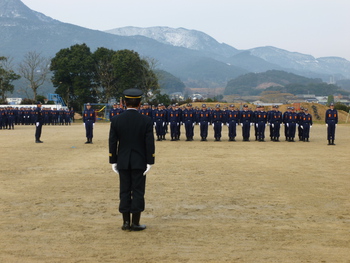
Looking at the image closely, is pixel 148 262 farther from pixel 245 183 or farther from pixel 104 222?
pixel 245 183

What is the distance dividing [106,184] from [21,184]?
1940 millimetres

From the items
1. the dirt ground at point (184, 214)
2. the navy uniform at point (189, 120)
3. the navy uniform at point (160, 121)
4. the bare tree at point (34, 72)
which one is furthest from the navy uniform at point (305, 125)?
the bare tree at point (34, 72)

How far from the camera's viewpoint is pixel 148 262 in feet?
16.6

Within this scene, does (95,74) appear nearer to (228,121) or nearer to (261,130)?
(228,121)

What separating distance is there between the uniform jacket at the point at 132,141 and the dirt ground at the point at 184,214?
3.24 ft

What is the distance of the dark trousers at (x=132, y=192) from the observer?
6.48 metres

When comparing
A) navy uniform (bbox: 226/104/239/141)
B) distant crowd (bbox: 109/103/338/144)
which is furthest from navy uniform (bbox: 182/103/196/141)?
navy uniform (bbox: 226/104/239/141)

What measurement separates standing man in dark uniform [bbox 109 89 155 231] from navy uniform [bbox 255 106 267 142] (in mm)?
18581

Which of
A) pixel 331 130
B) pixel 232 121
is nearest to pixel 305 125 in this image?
pixel 331 130

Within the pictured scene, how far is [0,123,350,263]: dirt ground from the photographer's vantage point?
543cm

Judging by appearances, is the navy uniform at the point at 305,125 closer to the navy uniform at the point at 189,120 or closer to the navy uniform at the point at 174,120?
the navy uniform at the point at 189,120

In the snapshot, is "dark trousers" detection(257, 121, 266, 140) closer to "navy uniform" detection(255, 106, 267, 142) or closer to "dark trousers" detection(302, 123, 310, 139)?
"navy uniform" detection(255, 106, 267, 142)

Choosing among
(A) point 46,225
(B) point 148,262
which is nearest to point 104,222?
(A) point 46,225

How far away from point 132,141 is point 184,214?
1.64m
